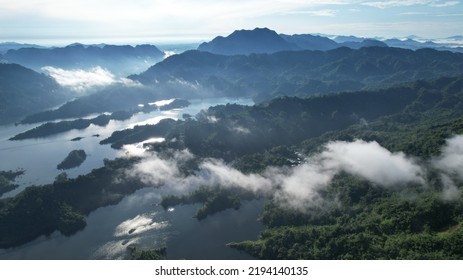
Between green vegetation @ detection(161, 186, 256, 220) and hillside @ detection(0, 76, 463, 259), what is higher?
hillside @ detection(0, 76, 463, 259)

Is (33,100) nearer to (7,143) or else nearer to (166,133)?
(7,143)

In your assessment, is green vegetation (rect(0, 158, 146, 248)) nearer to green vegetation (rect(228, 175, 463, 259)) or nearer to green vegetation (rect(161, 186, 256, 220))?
green vegetation (rect(161, 186, 256, 220))

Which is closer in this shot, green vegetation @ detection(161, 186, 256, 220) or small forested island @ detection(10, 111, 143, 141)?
green vegetation @ detection(161, 186, 256, 220)

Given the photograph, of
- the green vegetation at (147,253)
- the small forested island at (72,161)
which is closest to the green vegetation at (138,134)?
the small forested island at (72,161)

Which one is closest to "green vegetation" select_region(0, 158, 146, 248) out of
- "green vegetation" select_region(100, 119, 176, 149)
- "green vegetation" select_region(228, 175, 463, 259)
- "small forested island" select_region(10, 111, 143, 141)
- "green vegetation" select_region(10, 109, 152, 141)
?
"green vegetation" select_region(228, 175, 463, 259)

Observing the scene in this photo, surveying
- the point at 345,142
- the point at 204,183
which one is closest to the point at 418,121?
the point at 345,142

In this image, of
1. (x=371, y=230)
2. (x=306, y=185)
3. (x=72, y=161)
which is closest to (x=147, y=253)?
(x=371, y=230)

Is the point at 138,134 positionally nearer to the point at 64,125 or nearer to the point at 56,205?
the point at 64,125

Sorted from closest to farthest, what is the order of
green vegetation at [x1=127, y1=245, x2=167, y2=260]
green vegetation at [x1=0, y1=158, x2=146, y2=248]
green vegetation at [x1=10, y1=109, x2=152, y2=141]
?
green vegetation at [x1=127, y1=245, x2=167, y2=260] → green vegetation at [x1=0, y1=158, x2=146, y2=248] → green vegetation at [x1=10, y1=109, x2=152, y2=141]
